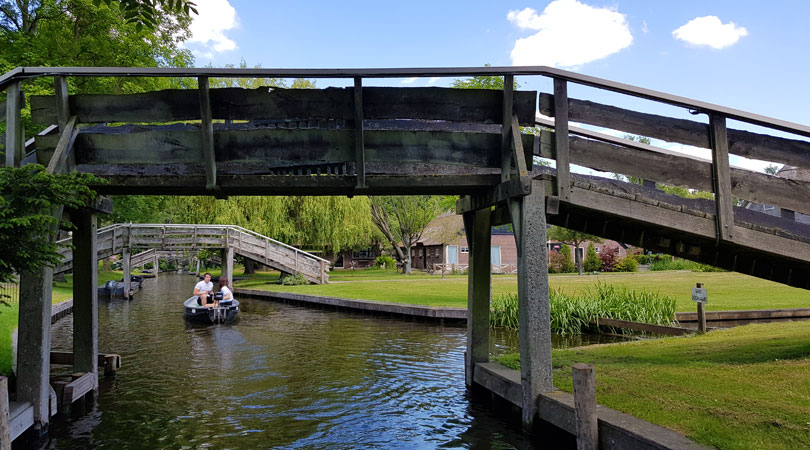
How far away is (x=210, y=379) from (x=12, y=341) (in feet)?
12.2

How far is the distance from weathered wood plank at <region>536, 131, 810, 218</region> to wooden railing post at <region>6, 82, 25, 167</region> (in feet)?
19.3

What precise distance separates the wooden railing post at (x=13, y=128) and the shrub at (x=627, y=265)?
1672 inches

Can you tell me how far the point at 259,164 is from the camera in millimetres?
7266

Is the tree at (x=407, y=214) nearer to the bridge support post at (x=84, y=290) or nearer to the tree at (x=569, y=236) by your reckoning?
the tree at (x=569, y=236)

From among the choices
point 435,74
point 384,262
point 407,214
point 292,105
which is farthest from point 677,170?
point 384,262

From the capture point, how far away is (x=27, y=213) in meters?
5.69

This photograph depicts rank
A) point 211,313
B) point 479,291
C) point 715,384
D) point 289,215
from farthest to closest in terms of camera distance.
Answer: point 289,215, point 211,313, point 479,291, point 715,384

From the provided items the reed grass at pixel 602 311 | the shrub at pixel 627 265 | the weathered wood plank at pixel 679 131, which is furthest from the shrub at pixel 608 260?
the weathered wood plank at pixel 679 131

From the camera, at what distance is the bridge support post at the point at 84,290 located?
8.30m

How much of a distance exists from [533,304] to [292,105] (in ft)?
11.9

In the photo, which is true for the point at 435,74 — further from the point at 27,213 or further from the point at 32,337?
the point at 32,337

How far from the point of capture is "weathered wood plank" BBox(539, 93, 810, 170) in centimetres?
695

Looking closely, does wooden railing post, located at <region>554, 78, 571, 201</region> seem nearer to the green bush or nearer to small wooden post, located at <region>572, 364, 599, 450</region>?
small wooden post, located at <region>572, 364, 599, 450</region>

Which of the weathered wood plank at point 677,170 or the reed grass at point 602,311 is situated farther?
the reed grass at point 602,311
